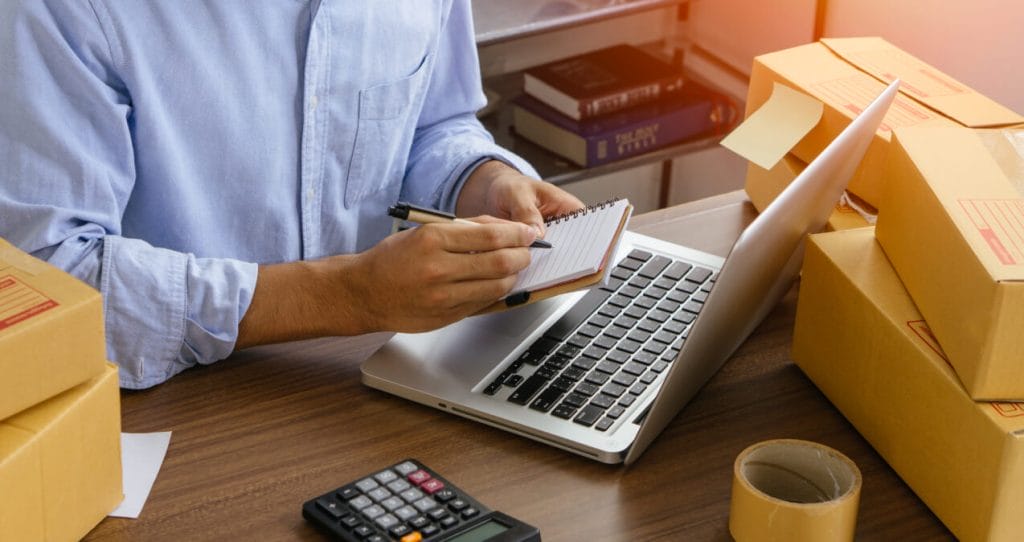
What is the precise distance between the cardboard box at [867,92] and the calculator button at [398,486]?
0.58 metres

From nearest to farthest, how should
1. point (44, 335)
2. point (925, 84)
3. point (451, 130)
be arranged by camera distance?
1. point (44, 335)
2. point (925, 84)
3. point (451, 130)

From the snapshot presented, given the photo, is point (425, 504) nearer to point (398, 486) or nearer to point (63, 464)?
point (398, 486)

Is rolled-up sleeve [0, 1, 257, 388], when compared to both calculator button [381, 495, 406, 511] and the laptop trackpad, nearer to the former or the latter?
the laptop trackpad

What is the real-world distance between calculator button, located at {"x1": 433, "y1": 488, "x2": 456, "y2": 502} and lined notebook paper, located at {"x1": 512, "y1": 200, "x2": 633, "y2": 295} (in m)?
0.24

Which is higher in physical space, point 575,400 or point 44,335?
point 44,335

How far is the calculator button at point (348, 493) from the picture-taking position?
37.2 inches

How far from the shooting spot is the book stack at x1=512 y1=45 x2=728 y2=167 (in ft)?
8.02

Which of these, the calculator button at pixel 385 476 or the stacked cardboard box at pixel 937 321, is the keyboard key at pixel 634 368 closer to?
the stacked cardboard box at pixel 937 321

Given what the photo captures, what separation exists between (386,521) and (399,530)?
2 centimetres

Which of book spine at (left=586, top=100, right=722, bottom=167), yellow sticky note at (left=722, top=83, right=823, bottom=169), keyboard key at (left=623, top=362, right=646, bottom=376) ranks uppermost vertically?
yellow sticky note at (left=722, top=83, right=823, bottom=169)

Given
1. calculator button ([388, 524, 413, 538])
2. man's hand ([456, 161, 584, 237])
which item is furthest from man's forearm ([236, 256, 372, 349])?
calculator button ([388, 524, 413, 538])

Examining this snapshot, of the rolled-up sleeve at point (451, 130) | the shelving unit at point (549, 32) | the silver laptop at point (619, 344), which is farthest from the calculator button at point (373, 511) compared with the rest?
the shelving unit at point (549, 32)

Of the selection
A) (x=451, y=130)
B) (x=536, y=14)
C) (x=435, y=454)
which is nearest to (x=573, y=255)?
(x=435, y=454)

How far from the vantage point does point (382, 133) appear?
5.04 ft
